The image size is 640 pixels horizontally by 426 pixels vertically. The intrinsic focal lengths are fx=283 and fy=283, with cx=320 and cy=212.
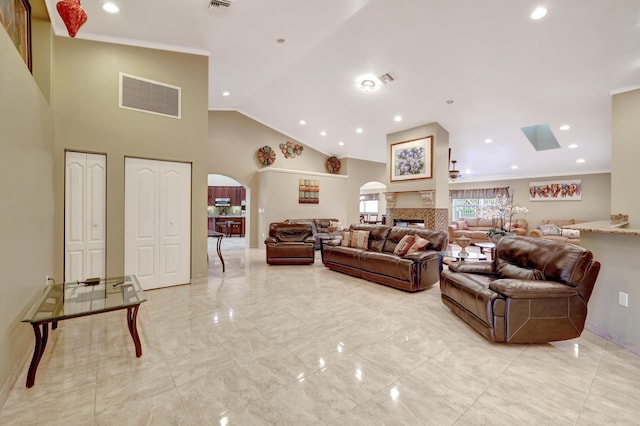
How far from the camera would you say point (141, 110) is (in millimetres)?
4199

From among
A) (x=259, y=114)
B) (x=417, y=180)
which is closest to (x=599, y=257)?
(x=417, y=180)

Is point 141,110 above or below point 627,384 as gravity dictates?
above

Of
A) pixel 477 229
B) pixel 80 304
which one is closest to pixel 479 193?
pixel 477 229

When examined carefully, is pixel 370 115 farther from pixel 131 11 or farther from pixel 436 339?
pixel 436 339

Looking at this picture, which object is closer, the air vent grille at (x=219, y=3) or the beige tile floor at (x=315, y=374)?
the beige tile floor at (x=315, y=374)

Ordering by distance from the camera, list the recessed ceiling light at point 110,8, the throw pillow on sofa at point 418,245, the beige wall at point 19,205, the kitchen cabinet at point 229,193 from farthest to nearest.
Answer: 1. the kitchen cabinet at point 229,193
2. the throw pillow on sofa at point 418,245
3. the recessed ceiling light at point 110,8
4. the beige wall at point 19,205

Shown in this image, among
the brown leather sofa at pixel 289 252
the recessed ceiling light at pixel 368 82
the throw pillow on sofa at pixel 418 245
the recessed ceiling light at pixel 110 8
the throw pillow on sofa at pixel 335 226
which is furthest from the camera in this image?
the throw pillow on sofa at pixel 335 226

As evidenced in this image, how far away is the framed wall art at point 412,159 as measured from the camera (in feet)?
22.2

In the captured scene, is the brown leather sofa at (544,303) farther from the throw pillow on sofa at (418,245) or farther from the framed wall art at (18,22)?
the framed wall art at (18,22)

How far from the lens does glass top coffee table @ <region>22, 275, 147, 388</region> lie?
1982mm

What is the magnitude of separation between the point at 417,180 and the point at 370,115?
6.54 ft

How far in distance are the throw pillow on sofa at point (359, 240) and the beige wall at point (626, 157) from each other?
3819 millimetres

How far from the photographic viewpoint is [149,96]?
14.0 ft

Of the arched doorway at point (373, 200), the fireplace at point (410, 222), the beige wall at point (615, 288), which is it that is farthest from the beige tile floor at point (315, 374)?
the arched doorway at point (373, 200)
